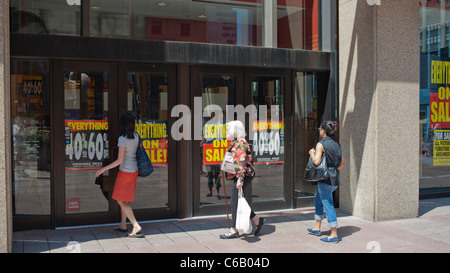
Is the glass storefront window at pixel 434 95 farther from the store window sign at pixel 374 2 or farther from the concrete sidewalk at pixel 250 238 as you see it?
the store window sign at pixel 374 2

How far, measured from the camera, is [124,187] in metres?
6.16

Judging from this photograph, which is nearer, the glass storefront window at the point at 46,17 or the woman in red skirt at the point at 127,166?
A: the woman in red skirt at the point at 127,166

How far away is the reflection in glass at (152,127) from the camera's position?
7078mm

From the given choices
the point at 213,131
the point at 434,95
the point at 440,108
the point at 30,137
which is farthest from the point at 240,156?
the point at 440,108

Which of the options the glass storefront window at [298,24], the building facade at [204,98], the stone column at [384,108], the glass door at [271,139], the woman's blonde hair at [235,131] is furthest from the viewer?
the glass storefront window at [298,24]

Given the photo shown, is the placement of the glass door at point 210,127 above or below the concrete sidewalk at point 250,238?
above

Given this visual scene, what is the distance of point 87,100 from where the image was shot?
6.80 metres

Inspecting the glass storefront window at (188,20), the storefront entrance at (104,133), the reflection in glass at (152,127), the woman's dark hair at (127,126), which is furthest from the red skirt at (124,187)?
the glass storefront window at (188,20)

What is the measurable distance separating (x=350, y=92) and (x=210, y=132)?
2508 millimetres

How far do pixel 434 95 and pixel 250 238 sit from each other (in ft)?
17.7

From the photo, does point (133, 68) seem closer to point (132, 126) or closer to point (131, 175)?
point (132, 126)

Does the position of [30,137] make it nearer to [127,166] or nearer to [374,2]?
[127,166]

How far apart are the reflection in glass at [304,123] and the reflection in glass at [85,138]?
3382 millimetres

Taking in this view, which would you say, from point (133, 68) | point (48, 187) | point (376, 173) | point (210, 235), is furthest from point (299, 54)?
point (48, 187)
